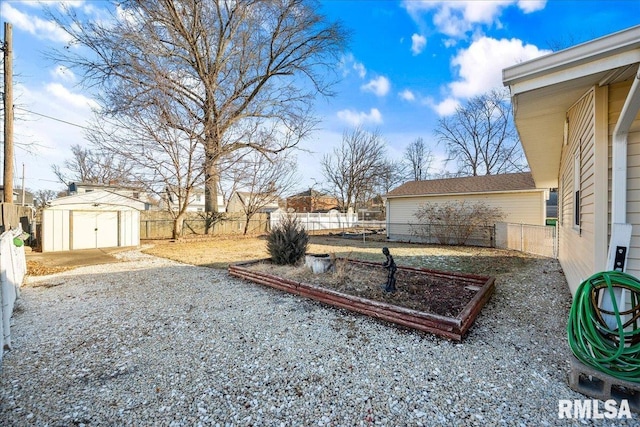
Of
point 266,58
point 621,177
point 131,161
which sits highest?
point 266,58

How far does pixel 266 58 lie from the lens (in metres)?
15.9

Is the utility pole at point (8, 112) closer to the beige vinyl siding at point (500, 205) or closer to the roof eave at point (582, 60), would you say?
the roof eave at point (582, 60)

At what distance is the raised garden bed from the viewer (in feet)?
10.6

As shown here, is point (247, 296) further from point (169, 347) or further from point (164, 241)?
point (164, 241)

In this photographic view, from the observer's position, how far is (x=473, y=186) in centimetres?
1295

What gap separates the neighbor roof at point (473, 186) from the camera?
11.9 metres

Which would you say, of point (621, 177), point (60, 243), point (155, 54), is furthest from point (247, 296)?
point (155, 54)

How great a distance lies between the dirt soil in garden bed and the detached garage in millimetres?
9269

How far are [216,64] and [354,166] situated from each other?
55.3ft

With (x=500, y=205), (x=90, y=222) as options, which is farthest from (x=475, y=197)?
(x=90, y=222)

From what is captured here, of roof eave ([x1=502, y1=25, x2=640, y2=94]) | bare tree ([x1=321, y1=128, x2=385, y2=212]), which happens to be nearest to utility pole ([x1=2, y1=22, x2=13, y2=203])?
roof eave ([x1=502, y1=25, x2=640, y2=94])

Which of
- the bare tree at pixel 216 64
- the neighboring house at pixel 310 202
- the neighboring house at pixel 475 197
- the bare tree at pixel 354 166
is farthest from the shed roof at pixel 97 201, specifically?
the neighboring house at pixel 310 202

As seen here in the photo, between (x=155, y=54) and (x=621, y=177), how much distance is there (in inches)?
633

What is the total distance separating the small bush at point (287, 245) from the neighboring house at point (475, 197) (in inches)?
352
